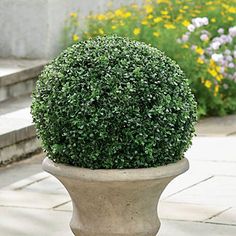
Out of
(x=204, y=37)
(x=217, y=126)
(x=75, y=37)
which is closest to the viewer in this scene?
(x=217, y=126)

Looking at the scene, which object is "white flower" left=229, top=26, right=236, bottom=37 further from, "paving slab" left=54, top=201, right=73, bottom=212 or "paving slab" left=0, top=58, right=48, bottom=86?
"paving slab" left=54, top=201, right=73, bottom=212

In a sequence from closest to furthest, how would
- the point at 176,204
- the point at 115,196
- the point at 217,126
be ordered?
the point at 115,196 < the point at 176,204 < the point at 217,126

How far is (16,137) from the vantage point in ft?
32.8

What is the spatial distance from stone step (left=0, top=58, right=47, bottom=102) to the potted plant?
534cm

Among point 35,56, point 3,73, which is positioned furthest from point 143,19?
point 3,73

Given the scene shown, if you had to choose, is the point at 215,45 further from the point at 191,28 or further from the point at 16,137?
the point at 16,137

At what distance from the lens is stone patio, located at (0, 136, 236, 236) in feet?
25.1

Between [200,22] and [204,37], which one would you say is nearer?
[204,37]

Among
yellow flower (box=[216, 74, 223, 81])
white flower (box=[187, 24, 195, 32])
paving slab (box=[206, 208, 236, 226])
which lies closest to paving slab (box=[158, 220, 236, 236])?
paving slab (box=[206, 208, 236, 226])

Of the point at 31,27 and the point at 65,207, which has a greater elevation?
the point at 31,27

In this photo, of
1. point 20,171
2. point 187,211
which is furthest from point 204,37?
point 187,211

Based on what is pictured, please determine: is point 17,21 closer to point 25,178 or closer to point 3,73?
point 3,73

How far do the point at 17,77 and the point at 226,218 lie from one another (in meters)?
4.50

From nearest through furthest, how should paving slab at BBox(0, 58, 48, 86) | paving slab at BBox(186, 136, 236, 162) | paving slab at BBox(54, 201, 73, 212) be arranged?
paving slab at BBox(54, 201, 73, 212), paving slab at BBox(186, 136, 236, 162), paving slab at BBox(0, 58, 48, 86)
